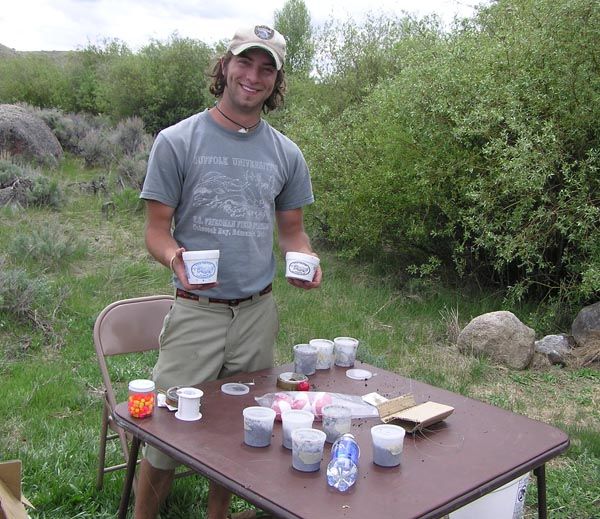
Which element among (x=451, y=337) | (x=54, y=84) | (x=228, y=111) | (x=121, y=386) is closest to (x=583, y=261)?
(x=451, y=337)

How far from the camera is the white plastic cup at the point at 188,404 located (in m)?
2.27

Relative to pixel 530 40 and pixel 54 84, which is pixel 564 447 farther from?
pixel 54 84

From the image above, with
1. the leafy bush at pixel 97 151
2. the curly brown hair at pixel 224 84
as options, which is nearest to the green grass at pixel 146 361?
the curly brown hair at pixel 224 84

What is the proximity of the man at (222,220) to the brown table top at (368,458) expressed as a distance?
0.20m

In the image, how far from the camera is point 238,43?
2627 millimetres

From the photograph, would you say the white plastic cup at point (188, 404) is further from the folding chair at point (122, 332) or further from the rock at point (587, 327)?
the rock at point (587, 327)

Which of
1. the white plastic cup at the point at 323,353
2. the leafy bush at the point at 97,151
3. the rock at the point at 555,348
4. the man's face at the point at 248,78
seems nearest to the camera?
the man's face at the point at 248,78

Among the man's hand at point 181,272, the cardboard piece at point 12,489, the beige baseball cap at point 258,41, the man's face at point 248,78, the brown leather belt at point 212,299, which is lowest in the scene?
the cardboard piece at point 12,489

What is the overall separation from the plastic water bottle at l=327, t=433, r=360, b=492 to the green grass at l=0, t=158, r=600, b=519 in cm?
150

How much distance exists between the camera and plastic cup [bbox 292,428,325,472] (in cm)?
196

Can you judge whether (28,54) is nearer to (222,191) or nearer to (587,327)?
(587,327)

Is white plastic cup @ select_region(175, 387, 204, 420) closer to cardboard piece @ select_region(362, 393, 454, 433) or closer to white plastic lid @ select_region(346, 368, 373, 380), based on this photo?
cardboard piece @ select_region(362, 393, 454, 433)

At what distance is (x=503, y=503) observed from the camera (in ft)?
8.64

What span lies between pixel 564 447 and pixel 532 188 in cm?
382
